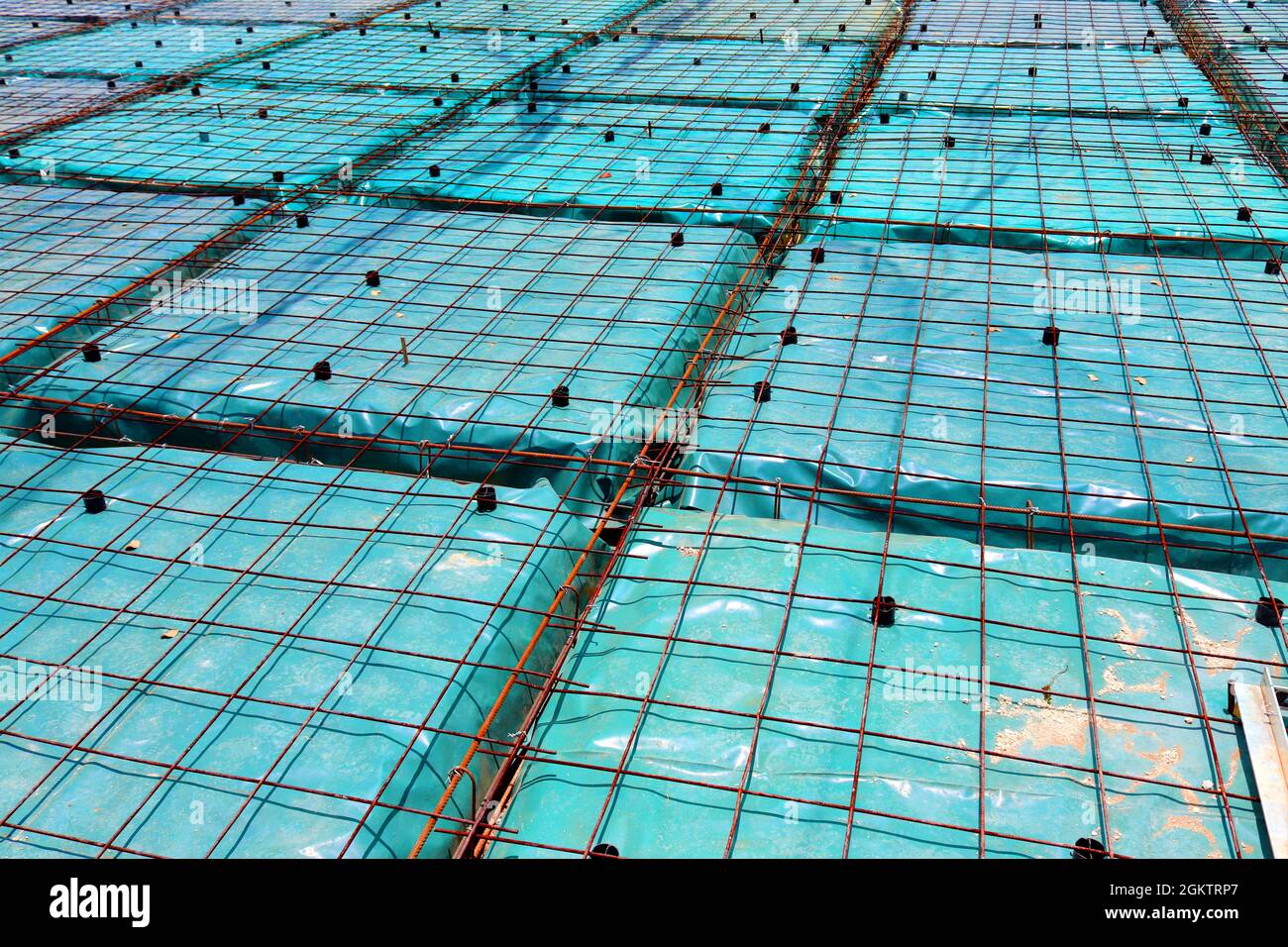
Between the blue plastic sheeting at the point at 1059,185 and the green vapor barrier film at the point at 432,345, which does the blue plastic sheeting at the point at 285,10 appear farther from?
the blue plastic sheeting at the point at 1059,185

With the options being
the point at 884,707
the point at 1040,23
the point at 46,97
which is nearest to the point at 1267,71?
the point at 1040,23

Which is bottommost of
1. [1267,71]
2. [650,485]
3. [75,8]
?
[650,485]

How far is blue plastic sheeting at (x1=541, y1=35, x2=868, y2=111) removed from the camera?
18.0 meters

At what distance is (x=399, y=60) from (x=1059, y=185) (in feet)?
45.2

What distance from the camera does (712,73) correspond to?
64.1ft

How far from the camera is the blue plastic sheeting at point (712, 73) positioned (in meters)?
18.0

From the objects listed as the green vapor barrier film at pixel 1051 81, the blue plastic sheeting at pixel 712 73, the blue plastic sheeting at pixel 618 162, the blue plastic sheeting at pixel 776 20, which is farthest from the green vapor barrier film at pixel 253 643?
the blue plastic sheeting at pixel 776 20

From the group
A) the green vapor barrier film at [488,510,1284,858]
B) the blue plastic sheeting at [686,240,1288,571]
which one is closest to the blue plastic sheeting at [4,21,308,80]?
the blue plastic sheeting at [686,240,1288,571]

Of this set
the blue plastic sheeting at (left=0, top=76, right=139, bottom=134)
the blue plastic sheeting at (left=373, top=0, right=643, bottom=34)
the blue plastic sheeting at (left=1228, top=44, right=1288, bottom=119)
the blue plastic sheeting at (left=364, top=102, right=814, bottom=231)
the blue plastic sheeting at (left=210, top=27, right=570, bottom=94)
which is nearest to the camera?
the blue plastic sheeting at (left=364, top=102, right=814, bottom=231)

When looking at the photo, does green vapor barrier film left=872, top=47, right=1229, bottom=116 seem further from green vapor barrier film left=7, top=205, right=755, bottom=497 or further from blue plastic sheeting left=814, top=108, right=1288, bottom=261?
green vapor barrier film left=7, top=205, right=755, bottom=497

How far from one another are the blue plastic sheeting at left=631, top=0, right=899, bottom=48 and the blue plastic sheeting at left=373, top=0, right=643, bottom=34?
3.61ft

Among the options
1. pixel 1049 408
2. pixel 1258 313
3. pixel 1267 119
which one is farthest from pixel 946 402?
pixel 1267 119

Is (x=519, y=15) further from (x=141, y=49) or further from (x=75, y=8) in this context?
(x=75, y=8)

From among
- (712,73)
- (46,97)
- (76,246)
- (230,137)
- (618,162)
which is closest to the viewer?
(76,246)
